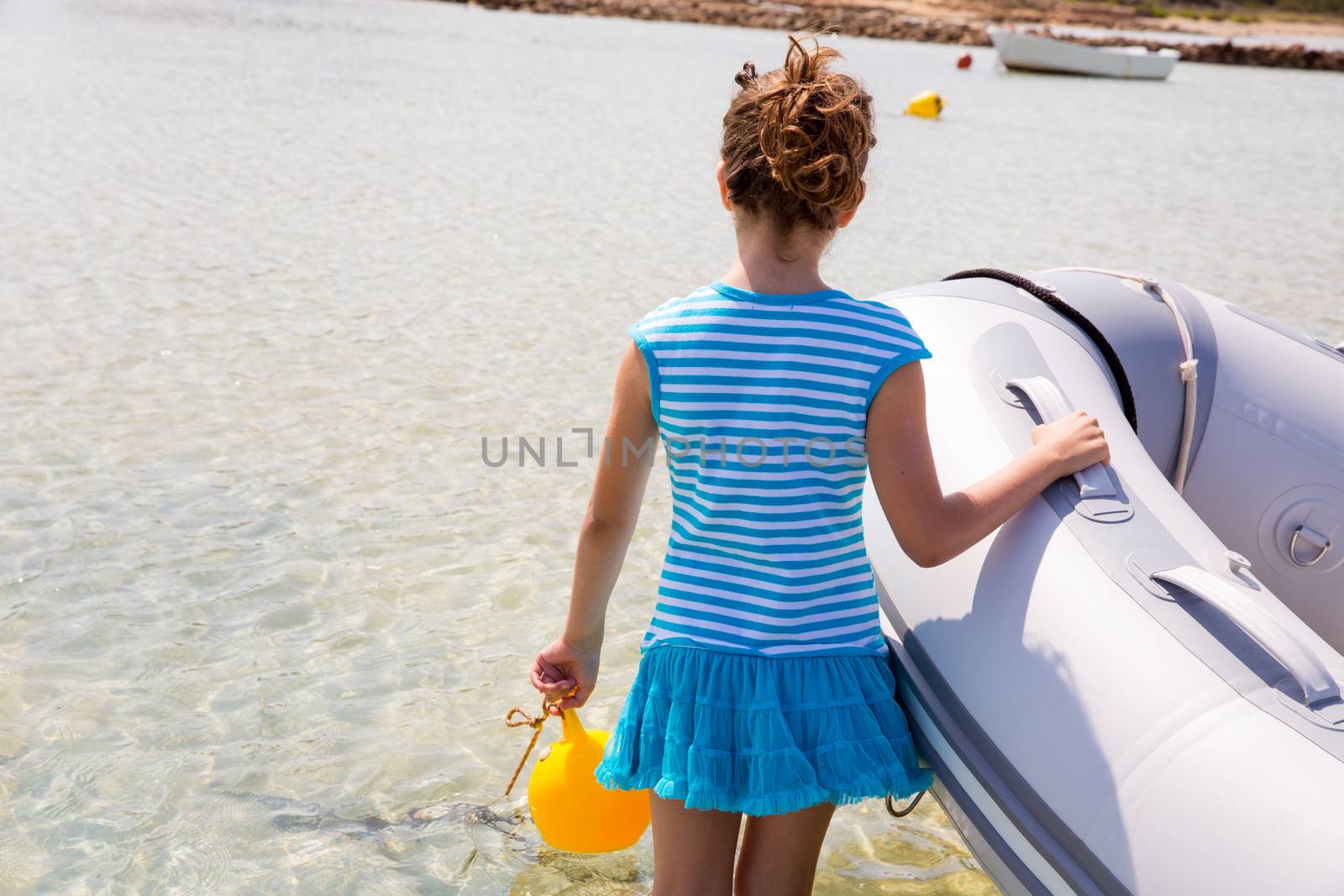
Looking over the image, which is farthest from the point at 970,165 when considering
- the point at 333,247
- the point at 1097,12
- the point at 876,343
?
the point at 1097,12

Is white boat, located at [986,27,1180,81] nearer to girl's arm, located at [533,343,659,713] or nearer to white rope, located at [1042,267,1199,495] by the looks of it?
white rope, located at [1042,267,1199,495]

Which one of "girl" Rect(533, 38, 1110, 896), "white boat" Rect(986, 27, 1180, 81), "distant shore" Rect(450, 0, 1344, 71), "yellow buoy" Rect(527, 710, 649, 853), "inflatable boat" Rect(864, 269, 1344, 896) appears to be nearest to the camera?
"inflatable boat" Rect(864, 269, 1344, 896)

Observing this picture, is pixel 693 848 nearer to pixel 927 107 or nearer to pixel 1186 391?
pixel 1186 391

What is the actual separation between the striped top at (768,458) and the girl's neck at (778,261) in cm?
2

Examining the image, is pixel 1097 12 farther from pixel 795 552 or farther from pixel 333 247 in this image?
pixel 795 552

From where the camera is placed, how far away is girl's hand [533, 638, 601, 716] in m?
1.63

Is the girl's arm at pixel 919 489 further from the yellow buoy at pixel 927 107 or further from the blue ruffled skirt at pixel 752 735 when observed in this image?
the yellow buoy at pixel 927 107

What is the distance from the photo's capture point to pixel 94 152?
817 cm

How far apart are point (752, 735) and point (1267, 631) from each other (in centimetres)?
59

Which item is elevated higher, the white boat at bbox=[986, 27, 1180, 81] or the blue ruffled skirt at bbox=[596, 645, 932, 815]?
the blue ruffled skirt at bbox=[596, 645, 932, 815]

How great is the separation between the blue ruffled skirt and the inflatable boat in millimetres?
152

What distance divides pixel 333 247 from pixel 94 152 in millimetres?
2952

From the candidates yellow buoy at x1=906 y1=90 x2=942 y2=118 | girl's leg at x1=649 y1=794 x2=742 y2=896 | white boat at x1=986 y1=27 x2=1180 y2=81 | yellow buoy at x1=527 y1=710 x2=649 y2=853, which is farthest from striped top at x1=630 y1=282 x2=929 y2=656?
white boat at x1=986 y1=27 x2=1180 y2=81

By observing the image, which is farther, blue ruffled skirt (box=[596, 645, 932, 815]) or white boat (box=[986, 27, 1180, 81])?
white boat (box=[986, 27, 1180, 81])
